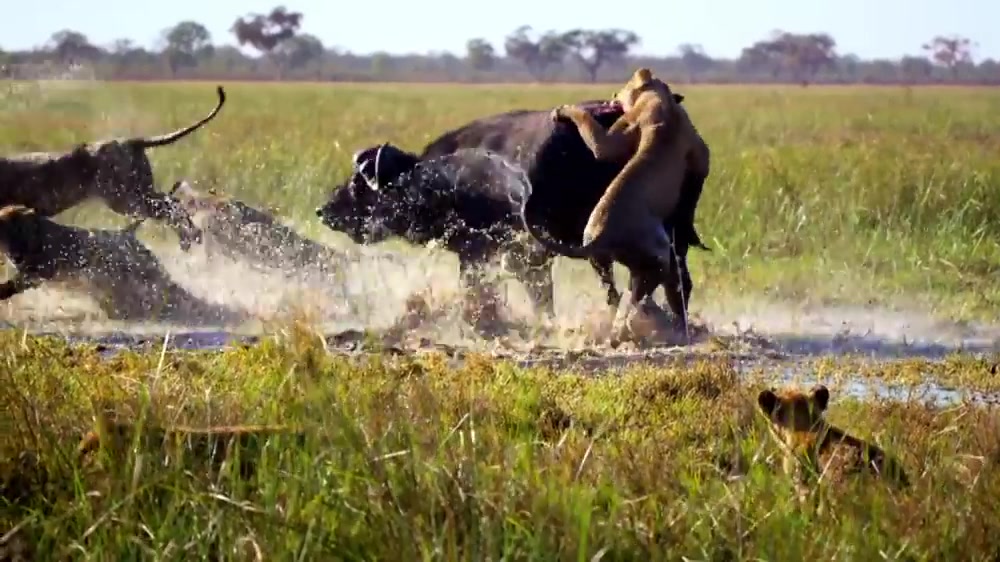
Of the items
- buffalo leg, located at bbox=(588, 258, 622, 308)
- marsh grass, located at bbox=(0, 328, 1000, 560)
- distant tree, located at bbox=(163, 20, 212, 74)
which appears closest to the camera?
marsh grass, located at bbox=(0, 328, 1000, 560)

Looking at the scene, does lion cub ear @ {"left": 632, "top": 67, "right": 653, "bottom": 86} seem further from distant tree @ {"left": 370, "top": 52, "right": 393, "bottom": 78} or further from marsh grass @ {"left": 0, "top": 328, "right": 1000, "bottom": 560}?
distant tree @ {"left": 370, "top": 52, "right": 393, "bottom": 78}

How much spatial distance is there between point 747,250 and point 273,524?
24.7 ft

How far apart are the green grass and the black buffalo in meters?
1.08

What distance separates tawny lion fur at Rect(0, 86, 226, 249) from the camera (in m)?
9.28

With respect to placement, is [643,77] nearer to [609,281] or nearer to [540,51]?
[609,281]

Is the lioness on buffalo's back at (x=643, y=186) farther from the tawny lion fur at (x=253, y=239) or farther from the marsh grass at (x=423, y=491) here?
the marsh grass at (x=423, y=491)

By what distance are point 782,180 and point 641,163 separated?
564cm

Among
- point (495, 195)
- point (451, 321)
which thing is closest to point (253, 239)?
point (451, 321)

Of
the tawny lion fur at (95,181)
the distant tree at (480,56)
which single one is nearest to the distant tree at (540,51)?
the distant tree at (480,56)

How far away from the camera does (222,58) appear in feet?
161

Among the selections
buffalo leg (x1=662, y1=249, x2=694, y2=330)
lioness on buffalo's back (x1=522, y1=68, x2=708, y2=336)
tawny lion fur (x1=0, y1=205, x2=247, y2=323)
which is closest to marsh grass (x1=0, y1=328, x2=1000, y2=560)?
lioness on buffalo's back (x1=522, y1=68, x2=708, y2=336)

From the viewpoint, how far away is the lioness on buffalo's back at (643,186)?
7.60 metres

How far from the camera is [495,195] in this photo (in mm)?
8250

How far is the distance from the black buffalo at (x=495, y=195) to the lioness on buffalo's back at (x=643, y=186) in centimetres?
11
